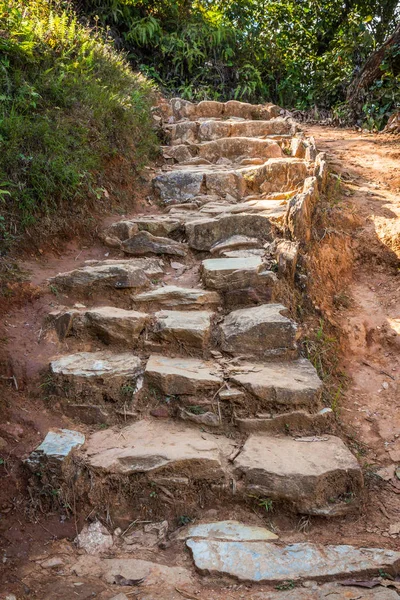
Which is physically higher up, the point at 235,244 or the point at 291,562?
the point at 235,244

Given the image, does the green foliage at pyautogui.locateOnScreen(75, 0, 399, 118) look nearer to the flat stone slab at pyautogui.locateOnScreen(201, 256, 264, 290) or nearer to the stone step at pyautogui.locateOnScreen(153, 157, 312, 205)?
the stone step at pyautogui.locateOnScreen(153, 157, 312, 205)

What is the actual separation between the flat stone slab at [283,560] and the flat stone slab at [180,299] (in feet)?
5.67

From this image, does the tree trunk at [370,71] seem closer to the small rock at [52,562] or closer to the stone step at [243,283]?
the stone step at [243,283]

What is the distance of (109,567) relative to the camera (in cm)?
225

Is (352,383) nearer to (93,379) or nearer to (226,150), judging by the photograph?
(93,379)

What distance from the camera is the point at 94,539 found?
95.3 inches

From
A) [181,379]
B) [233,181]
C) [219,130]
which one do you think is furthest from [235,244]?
[219,130]

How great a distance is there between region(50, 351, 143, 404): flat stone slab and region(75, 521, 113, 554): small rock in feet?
2.47

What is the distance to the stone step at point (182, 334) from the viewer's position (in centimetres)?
335

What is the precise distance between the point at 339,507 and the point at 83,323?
1924 millimetres

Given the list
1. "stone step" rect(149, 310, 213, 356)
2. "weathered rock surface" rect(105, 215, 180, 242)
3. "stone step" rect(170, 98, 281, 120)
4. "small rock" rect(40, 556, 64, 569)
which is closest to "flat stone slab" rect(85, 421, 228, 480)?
"small rock" rect(40, 556, 64, 569)

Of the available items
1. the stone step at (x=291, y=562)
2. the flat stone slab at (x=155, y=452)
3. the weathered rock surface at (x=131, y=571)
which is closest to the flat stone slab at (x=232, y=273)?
the flat stone slab at (x=155, y=452)

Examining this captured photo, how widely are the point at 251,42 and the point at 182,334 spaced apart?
8.09 meters

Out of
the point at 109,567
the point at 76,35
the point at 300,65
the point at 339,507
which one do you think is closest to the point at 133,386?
the point at 109,567
